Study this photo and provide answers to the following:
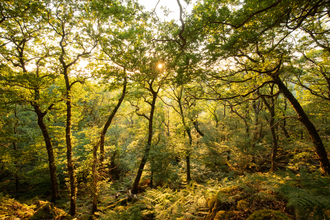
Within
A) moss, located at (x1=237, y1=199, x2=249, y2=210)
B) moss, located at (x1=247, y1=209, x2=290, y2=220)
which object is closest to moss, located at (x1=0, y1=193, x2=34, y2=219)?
moss, located at (x1=237, y1=199, x2=249, y2=210)

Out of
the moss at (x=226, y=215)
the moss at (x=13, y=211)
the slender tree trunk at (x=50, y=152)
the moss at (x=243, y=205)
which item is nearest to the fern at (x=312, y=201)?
the moss at (x=243, y=205)

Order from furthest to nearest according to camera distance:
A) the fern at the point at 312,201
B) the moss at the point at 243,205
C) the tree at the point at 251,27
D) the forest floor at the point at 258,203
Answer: the tree at the point at 251,27 → the moss at the point at 243,205 → the forest floor at the point at 258,203 → the fern at the point at 312,201

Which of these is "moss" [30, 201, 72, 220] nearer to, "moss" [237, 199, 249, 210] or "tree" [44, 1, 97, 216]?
"tree" [44, 1, 97, 216]

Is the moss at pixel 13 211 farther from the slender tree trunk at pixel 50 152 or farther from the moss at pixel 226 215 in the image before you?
the moss at pixel 226 215

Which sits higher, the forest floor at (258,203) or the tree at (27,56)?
the tree at (27,56)

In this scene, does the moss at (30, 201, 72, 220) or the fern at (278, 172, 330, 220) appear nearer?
the fern at (278, 172, 330, 220)

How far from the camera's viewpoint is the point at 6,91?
634cm

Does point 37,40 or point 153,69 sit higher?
point 37,40

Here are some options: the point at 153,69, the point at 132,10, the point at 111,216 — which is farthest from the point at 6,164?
the point at 132,10

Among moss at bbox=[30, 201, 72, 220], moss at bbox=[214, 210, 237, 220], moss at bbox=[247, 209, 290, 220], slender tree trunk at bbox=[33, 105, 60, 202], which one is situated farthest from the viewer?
slender tree trunk at bbox=[33, 105, 60, 202]

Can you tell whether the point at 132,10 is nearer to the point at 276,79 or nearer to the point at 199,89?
the point at 199,89

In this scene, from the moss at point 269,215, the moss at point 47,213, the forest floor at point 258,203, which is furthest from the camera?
the moss at point 47,213

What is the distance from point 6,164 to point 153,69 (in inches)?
466

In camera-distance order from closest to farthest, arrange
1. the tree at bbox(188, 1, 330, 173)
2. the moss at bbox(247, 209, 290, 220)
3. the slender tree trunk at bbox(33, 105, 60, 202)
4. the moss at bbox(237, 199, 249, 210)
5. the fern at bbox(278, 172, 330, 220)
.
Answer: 1. the fern at bbox(278, 172, 330, 220)
2. the moss at bbox(247, 209, 290, 220)
3. the moss at bbox(237, 199, 249, 210)
4. the tree at bbox(188, 1, 330, 173)
5. the slender tree trunk at bbox(33, 105, 60, 202)
